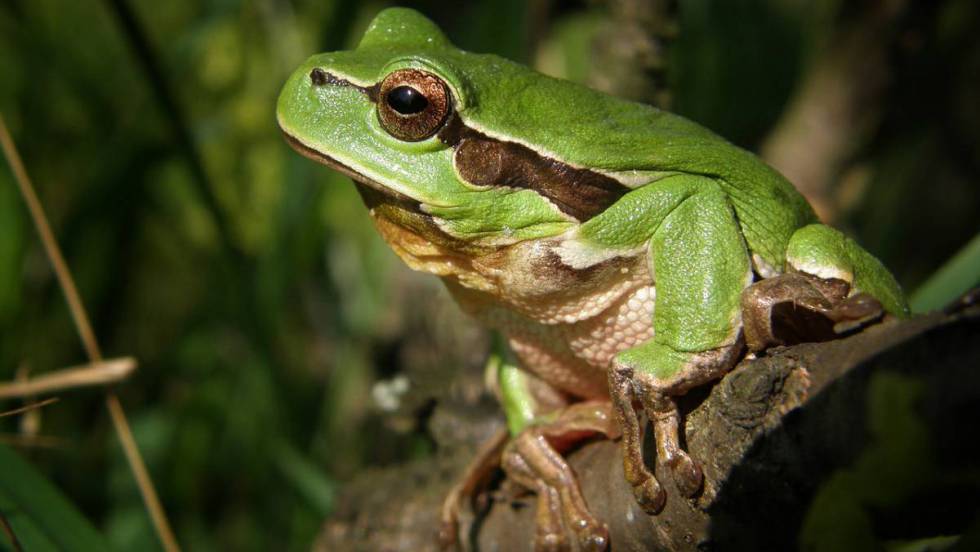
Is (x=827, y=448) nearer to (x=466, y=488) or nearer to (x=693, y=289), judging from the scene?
(x=693, y=289)

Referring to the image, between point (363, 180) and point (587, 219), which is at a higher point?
point (363, 180)

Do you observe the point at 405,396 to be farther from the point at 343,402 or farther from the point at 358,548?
the point at 343,402

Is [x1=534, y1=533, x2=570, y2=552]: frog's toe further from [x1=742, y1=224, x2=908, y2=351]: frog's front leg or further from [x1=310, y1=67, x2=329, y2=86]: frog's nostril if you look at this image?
[x1=310, y1=67, x2=329, y2=86]: frog's nostril

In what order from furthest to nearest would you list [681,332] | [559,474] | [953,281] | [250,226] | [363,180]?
[250,226], [953,281], [559,474], [363,180], [681,332]

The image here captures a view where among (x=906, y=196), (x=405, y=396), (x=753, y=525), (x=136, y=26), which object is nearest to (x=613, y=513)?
(x=753, y=525)

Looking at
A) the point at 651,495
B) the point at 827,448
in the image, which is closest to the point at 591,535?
the point at 651,495

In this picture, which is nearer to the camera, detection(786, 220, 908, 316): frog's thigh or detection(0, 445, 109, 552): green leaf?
detection(786, 220, 908, 316): frog's thigh

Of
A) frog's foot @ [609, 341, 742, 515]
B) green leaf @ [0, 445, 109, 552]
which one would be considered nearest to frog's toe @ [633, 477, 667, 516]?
frog's foot @ [609, 341, 742, 515]

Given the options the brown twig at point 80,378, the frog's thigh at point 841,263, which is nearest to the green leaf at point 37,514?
the brown twig at point 80,378
